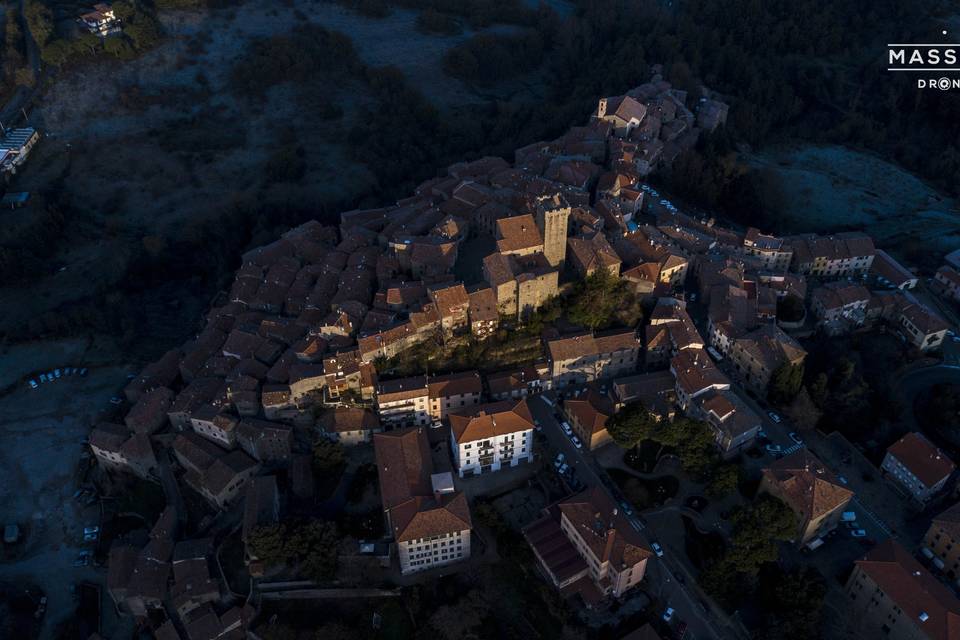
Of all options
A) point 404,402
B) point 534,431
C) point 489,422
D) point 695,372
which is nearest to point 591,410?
point 534,431

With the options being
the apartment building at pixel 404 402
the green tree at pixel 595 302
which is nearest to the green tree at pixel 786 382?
the green tree at pixel 595 302

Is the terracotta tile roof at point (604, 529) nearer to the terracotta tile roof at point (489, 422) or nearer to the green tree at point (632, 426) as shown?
the green tree at point (632, 426)

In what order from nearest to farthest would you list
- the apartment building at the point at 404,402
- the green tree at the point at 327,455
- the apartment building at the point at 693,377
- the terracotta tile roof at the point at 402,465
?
the terracotta tile roof at the point at 402,465
the green tree at the point at 327,455
the apartment building at the point at 693,377
the apartment building at the point at 404,402

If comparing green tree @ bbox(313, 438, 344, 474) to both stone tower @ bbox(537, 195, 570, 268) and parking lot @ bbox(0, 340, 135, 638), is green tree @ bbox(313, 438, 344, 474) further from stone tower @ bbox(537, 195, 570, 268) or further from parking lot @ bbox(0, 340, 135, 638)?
stone tower @ bbox(537, 195, 570, 268)

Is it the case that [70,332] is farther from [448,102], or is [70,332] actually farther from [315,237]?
[448,102]

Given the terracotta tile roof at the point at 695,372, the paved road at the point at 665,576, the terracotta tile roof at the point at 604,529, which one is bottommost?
the paved road at the point at 665,576

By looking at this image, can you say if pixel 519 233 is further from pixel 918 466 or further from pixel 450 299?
pixel 918 466

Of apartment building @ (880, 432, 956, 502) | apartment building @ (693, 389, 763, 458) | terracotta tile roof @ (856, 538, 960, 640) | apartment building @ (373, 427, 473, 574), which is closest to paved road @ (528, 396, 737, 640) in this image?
apartment building @ (693, 389, 763, 458)
